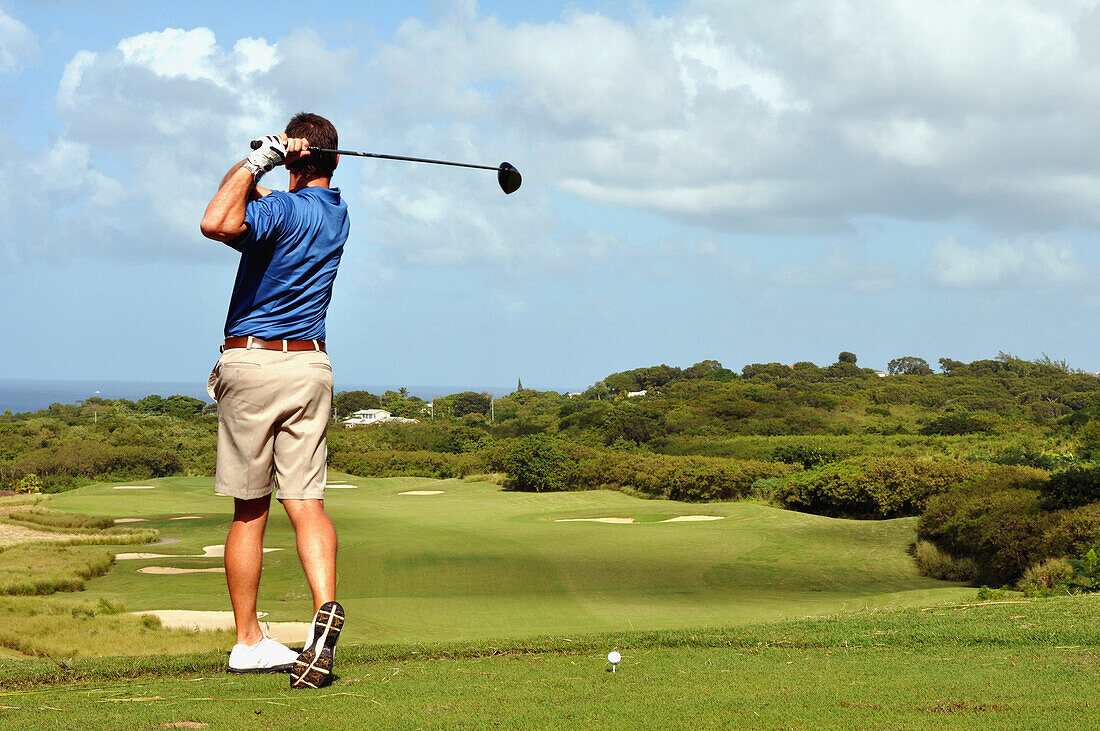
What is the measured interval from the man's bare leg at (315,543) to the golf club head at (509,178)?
7.76 feet

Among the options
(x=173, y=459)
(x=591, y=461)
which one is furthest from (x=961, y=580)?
(x=173, y=459)

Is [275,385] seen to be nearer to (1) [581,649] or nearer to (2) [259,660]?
(2) [259,660]

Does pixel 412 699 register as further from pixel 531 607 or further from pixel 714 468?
pixel 714 468

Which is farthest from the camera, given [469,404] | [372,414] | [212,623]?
[469,404]

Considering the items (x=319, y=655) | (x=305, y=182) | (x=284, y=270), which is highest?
(x=305, y=182)

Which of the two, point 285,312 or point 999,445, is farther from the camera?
point 999,445

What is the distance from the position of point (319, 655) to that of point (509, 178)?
10.2 ft

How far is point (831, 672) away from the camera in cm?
496

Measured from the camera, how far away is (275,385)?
450 cm

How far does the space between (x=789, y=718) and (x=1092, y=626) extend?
381 cm

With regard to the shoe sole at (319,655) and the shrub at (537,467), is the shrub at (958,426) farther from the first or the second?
the shoe sole at (319,655)

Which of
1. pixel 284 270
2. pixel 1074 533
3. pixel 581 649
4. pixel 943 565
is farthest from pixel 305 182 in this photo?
pixel 943 565

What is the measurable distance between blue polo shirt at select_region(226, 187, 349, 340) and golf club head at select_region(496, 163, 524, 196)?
1.44 m

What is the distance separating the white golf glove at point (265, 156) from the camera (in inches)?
176
